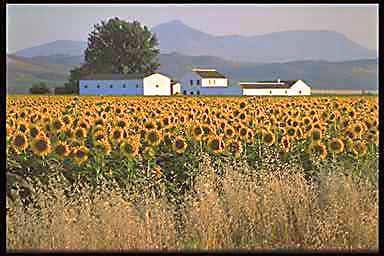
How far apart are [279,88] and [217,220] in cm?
541

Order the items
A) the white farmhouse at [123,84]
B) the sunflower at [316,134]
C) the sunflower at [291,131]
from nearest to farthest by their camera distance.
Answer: the sunflower at [316,134], the sunflower at [291,131], the white farmhouse at [123,84]

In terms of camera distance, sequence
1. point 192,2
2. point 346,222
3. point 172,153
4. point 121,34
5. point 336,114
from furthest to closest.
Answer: point 121,34
point 336,114
point 172,153
point 346,222
point 192,2

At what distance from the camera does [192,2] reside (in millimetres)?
4977

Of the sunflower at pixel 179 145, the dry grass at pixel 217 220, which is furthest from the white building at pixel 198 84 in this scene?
the dry grass at pixel 217 220

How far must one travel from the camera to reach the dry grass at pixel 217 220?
202 inches

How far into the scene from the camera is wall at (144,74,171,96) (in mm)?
12660

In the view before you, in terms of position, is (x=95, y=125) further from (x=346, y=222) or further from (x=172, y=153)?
(x=346, y=222)

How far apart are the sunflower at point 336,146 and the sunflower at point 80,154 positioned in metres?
2.42

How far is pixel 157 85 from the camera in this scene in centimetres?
1473

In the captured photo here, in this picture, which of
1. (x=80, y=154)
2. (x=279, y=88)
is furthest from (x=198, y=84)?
(x=80, y=154)

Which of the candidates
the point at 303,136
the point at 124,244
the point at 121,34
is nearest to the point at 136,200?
the point at 124,244

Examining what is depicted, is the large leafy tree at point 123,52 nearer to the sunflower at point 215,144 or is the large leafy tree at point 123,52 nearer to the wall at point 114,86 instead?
the wall at point 114,86

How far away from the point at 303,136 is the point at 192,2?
2743 mm

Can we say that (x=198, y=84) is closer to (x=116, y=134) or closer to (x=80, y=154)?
(x=116, y=134)
